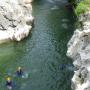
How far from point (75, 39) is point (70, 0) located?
41.0 metres

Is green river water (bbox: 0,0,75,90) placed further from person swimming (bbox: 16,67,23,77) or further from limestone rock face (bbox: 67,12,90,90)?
limestone rock face (bbox: 67,12,90,90)

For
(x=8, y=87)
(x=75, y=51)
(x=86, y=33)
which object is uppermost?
(x=86, y=33)

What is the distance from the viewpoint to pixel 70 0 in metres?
86.7

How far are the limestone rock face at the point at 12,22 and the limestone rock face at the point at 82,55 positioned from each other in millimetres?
15907

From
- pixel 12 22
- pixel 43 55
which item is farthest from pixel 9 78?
pixel 12 22

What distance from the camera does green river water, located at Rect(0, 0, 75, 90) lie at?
47781 mm

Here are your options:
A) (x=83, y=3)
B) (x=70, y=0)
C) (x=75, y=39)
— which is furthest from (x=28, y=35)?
(x=70, y=0)

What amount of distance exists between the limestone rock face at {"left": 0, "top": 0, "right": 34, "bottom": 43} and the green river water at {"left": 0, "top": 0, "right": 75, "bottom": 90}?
4.81ft

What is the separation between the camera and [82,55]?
4031 centimetres

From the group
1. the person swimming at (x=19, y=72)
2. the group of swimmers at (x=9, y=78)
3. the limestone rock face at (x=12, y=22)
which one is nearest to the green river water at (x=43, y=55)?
the group of swimmers at (x=9, y=78)

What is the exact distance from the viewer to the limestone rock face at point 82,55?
36.2m

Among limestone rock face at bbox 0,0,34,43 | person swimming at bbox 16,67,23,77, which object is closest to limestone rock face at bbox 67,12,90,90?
person swimming at bbox 16,67,23,77

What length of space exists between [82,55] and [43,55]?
58.2 feet

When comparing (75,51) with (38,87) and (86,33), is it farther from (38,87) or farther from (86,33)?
(38,87)
